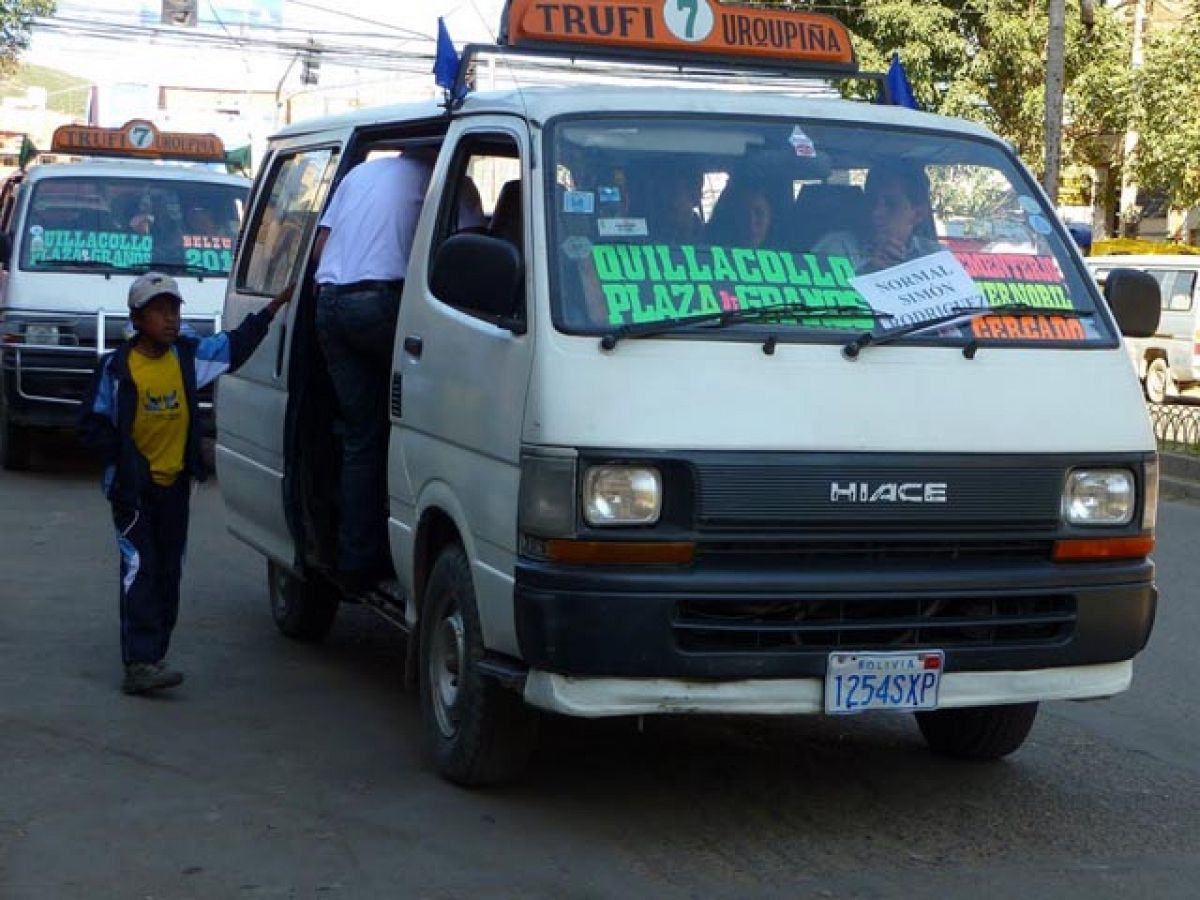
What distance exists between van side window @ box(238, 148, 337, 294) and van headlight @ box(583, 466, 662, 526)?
2.86 metres

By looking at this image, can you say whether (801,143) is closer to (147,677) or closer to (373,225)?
(373,225)

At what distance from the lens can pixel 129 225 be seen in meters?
14.3

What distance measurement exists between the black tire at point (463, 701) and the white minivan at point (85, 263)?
7.64 m

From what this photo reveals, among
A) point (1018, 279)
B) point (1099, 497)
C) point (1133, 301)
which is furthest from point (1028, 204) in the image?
point (1099, 497)

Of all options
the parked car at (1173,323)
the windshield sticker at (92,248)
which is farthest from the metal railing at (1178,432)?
the windshield sticker at (92,248)

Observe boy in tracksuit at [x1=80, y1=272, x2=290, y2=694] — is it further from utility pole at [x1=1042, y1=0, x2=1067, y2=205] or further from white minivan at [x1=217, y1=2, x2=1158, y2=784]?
utility pole at [x1=1042, y1=0, x2=1067, y2=205]

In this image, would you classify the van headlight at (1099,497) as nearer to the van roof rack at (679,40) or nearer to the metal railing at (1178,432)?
the van roof rack at (679,40)

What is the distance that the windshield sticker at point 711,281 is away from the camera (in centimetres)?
536

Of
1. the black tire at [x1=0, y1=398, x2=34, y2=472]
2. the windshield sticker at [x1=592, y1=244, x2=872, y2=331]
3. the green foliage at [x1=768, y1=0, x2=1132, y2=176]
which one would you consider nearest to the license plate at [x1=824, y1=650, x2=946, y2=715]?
the windshield sticker at [x1=592, y1=244, x2=872, y2=331]

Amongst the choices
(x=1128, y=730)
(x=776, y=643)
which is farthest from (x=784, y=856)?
(x=1128, y=730)

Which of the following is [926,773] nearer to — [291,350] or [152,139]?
[291,350]

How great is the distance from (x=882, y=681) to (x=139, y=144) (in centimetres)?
1317

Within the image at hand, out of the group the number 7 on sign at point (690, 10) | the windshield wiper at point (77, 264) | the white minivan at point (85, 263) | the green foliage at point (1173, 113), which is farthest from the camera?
the green foliage at point (1173, 113)

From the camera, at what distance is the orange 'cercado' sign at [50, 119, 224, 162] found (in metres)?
17.0
